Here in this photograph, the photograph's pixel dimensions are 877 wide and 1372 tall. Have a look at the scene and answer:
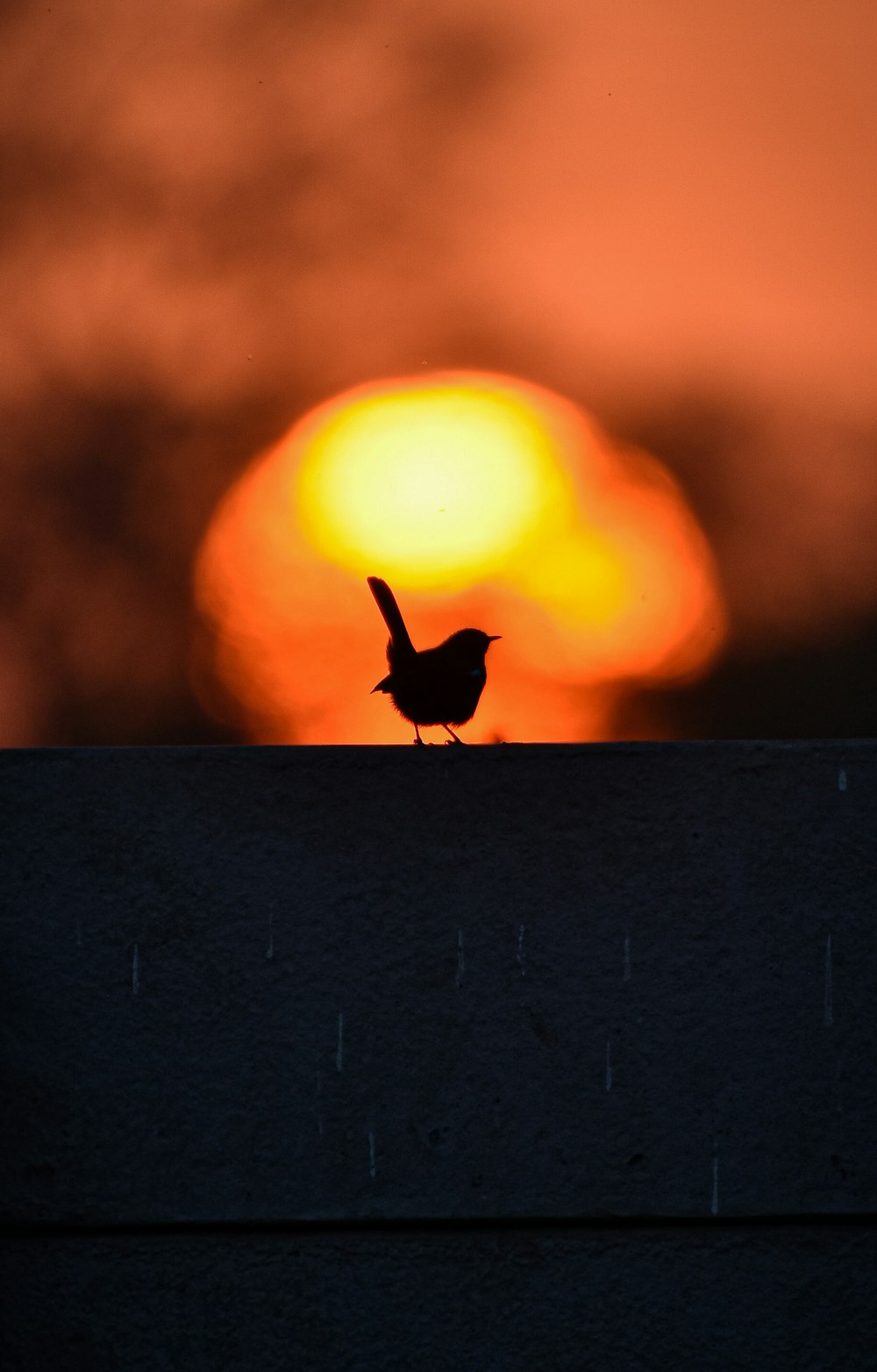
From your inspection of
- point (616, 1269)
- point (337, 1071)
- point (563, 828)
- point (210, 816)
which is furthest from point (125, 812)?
point (616, 1269)

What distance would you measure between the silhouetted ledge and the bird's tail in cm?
265

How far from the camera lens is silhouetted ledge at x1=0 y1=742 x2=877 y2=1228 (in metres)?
3.80

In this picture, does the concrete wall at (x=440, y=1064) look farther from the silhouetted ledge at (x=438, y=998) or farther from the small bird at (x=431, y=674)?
the small bird at (x=431, y=674)

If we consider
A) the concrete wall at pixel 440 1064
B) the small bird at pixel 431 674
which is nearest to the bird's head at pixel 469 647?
the small bird at pixel 431 674

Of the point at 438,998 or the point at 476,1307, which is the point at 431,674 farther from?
the point at 476,1307

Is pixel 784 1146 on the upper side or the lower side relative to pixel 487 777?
lower

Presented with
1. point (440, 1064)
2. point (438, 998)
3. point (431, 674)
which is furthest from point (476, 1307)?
point (431, 674)

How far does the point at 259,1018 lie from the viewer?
3.84 m

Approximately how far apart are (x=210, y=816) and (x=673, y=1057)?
4.78 feet

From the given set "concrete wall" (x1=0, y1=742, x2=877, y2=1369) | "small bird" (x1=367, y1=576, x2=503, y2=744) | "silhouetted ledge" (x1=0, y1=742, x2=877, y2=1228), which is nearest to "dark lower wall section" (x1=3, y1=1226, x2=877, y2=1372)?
"concrete wall" (x1=0, y1=742, x2=877, y2=1369)

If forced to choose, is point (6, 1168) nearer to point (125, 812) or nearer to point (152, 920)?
point (152, 920)

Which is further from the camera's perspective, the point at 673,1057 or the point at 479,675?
the point at 479,675

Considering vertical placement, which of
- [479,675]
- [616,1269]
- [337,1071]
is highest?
[479,675]

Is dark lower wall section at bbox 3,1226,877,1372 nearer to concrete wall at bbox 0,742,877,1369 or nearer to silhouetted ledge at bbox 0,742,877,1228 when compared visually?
concrete wall at bbox 0,742,877,1369
